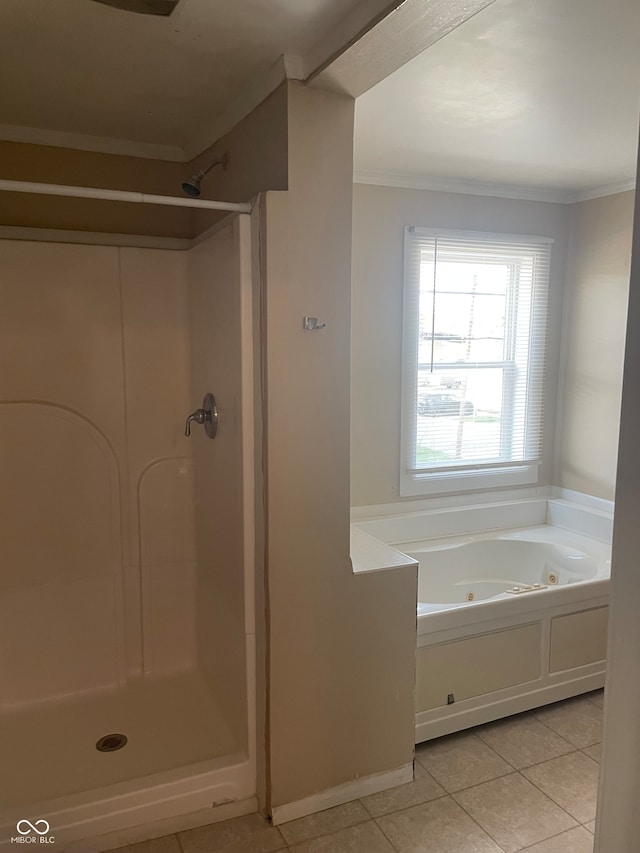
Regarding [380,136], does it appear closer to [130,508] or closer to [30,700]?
[130,508]

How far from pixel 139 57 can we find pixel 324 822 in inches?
94.0

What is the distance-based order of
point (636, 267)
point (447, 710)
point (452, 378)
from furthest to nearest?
point (452, 378) < point (447, 710) < point (636, 267)

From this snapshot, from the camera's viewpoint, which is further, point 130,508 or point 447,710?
point 130,508

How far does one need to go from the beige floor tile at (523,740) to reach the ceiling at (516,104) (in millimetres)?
2355

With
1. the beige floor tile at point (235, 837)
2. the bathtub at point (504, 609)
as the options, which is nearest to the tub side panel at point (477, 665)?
the bathtub at point (504, 609)

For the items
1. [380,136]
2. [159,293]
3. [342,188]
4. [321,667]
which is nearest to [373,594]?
[321,667]

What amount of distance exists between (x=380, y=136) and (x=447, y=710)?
2.27 m

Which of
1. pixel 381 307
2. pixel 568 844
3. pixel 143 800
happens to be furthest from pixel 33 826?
pixel 381 307

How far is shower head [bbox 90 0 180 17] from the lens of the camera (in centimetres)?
152

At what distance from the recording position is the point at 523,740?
2.51 metres

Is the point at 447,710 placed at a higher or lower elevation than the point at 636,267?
lower

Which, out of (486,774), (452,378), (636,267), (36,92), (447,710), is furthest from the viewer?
(452,378)

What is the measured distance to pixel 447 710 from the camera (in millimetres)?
2475

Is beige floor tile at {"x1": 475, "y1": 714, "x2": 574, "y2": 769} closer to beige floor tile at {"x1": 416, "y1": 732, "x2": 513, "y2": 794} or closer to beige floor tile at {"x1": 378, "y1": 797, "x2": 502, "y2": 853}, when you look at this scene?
beige floor tile at {"x1": 416, "y1": 732, "x2": 513, "y2": 794}
